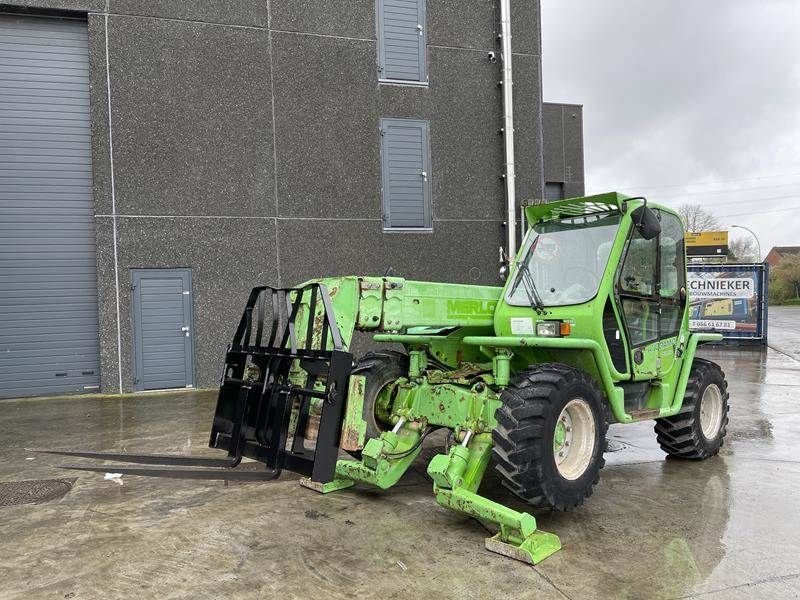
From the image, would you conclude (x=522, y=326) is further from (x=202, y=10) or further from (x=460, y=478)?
(x=202, y=10)

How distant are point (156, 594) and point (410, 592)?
1443 millimetres

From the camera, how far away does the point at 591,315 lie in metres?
5.00

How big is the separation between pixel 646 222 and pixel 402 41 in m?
8.49

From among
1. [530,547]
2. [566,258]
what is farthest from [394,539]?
[566,258]

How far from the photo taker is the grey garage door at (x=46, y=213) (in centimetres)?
1053

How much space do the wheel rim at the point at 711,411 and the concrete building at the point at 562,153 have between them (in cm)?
1258

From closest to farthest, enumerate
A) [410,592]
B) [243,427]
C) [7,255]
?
[410,592]
[243,427]
[7,255]

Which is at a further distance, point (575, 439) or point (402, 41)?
point (402, 41)

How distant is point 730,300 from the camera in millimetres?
16547

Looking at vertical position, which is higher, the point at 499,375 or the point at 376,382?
the point at 499,375

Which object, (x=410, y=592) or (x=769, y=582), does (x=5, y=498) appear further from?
(x=769, y=582)

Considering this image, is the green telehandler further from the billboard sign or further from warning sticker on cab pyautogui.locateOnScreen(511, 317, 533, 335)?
the billboard sign

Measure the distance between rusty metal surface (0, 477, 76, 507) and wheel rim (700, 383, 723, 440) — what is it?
6117 millimetres

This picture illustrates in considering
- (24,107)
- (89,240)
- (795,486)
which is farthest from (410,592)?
(24,107)
